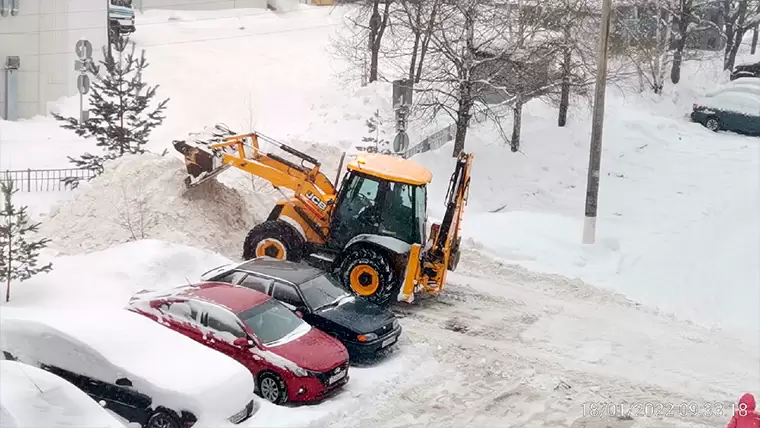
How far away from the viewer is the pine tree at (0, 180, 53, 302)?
38.5 ft

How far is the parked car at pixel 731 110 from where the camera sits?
104ft

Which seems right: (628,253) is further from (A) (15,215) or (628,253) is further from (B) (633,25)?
(B) (633,25)

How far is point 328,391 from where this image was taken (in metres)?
10.9

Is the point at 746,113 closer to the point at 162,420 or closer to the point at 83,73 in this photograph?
the point at 83,73

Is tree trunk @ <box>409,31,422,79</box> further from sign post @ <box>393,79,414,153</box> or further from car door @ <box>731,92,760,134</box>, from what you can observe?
car door @ <box>731,92,760,134</box>

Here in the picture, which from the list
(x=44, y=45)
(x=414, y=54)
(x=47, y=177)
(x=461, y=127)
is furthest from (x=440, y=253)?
(x=44, y=45)

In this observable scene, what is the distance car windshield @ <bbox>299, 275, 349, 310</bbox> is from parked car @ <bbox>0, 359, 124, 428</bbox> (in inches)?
189

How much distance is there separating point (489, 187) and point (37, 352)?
54.3ft

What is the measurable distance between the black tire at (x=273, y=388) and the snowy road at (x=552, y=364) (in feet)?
2.64

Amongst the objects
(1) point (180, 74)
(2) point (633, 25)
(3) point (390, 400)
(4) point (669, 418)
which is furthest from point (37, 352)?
(2) point (633, 25)

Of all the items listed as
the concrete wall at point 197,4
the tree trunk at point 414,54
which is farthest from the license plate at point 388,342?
the concrete wall at point 197,4

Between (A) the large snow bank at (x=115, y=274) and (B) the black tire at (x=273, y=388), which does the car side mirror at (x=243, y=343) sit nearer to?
(B) the black tire at (x=273, y=388)

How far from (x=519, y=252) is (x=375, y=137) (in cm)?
739

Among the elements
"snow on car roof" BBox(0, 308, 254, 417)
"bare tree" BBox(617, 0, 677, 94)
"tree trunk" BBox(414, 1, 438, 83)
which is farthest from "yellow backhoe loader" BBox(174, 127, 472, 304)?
"bare tree" BBox(617, 0, 677, 94)
